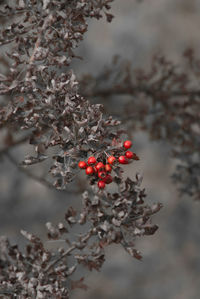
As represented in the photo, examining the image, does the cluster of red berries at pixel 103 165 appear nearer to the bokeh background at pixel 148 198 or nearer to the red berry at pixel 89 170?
the red berry at pixel 89 170

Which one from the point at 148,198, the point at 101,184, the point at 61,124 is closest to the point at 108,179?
the point at 101,184

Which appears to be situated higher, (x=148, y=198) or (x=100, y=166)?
(x=148, y=198)

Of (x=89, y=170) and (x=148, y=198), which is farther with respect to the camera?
(x=148, y=198)

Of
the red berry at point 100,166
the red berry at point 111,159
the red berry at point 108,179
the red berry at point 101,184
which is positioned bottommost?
the red berry at point 101,184

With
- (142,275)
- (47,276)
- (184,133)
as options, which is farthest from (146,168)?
(47,276)

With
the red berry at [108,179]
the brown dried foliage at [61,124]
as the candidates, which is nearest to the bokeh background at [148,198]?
the brown dried foliage at [61,124]

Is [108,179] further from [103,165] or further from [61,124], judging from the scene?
[61,124]

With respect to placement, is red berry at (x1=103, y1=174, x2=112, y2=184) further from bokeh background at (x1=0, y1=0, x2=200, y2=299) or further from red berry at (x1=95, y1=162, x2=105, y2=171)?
bokeh background at (x1=0, y1=0, x2=200, y2=299)

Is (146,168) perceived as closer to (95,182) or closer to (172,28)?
(172,28)
